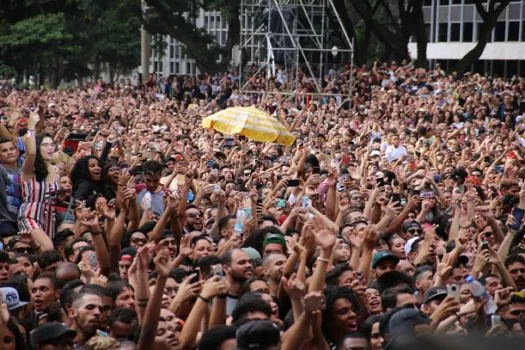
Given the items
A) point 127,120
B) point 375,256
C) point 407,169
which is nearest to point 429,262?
point 375,256

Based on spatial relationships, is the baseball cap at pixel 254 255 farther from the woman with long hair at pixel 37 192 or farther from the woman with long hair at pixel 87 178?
the woman with long hair at pixel 87 178

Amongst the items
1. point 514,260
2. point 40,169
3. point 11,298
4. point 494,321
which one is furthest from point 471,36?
point 494,321

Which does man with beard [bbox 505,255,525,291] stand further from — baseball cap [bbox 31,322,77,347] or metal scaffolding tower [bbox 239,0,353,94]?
metal scaffolding tower [bbox 239,0,353,94]

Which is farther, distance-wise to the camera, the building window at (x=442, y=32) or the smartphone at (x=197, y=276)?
the building window at (x=442, y=32)

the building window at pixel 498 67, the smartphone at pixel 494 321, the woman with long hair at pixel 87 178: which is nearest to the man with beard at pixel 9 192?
the woman with long hair at pixel 87 178

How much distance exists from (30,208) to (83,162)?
1.29 meters

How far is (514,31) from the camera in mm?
50750

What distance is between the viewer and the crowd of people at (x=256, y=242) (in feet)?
24.1

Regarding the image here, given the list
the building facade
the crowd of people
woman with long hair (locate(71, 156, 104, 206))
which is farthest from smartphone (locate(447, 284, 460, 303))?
the building facade

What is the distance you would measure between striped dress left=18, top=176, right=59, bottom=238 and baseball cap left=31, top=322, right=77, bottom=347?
13.5 ft

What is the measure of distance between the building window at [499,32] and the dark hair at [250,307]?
45.1 m

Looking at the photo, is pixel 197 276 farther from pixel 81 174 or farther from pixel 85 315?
pixel 81 174

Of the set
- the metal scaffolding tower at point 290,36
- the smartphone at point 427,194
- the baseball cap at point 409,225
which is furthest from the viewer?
the metal scaffolding tower at point 290,36

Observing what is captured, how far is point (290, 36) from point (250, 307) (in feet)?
95.3
